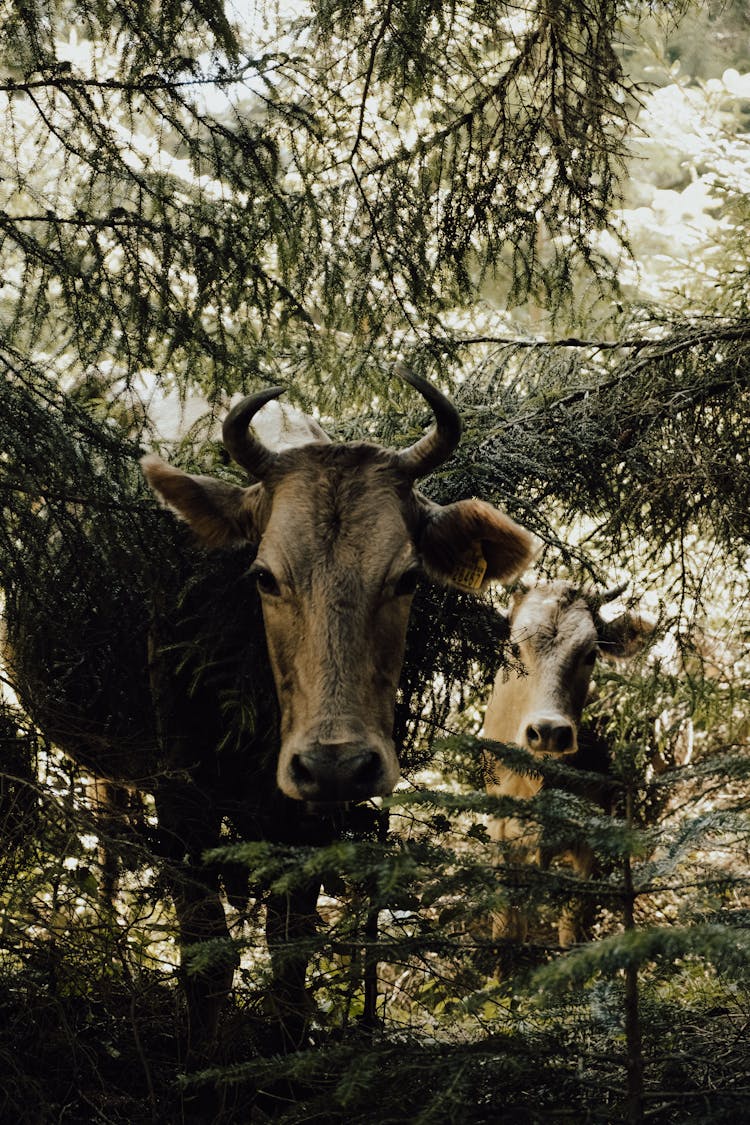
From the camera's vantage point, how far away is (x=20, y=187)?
13.8 ft

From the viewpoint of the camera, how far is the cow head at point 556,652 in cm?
782

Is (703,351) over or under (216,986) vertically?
over

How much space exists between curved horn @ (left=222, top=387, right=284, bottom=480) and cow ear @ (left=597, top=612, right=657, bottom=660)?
176 inches

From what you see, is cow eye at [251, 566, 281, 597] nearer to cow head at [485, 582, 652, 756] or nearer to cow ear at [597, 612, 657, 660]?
cow head at [485, 582, 652, 756]

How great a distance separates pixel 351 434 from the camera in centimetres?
638

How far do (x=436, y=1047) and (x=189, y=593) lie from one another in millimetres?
2690

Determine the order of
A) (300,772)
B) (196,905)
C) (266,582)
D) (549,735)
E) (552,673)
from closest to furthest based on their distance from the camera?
(196,905) → (300,772) → (266,582) → (549,735) → (552,673)

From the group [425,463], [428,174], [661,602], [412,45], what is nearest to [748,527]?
[661,602]

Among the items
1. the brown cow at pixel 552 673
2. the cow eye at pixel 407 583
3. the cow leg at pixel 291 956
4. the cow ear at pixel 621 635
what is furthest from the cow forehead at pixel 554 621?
the cow eye at pixel 407 583

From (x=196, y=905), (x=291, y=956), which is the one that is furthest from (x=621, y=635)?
(x=291, y=956)

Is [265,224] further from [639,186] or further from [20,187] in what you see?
[639,186]

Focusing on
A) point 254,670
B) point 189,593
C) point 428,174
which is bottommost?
point 254,670

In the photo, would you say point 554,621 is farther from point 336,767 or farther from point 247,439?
point 336,767

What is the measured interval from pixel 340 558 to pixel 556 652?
14.0 ft
